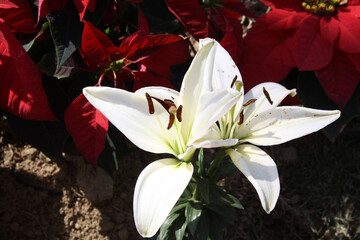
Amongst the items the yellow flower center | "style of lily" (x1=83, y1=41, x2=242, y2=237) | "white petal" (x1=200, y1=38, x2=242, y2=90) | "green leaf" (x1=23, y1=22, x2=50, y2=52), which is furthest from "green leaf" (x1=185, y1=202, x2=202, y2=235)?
the yellow flower center

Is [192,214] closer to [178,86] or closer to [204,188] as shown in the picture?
[204,188]

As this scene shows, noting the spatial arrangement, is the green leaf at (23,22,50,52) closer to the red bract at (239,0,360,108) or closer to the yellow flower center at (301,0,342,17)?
the red bract at (239,0,360,108)

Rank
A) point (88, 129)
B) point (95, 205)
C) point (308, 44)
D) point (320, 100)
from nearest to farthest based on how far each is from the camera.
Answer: point (88, 129) < point (308, 44) < point (320, 100) < point (95, 205)

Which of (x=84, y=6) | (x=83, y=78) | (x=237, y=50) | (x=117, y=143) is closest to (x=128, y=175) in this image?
(x=117, y=143)

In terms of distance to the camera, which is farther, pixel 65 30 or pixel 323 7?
pixel 323 7

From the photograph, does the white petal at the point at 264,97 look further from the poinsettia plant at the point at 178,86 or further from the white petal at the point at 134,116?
the white petal at the point at 134,116

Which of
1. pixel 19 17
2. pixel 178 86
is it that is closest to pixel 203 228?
pixel 178 86

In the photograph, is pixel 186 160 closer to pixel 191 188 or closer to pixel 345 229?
pixel 191 188
